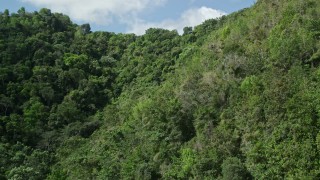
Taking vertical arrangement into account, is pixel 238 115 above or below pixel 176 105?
below

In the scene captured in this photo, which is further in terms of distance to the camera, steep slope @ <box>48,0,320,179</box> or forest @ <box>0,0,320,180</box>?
forest @ <box>0,0,320,180</box>

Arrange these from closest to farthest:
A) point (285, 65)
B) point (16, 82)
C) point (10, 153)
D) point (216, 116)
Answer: point (285, 65) → point (216, 116) → point (10, 153) → point (16, 82)

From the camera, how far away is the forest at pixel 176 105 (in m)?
27.7

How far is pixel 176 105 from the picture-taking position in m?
36.2

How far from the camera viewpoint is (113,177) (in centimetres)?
3609

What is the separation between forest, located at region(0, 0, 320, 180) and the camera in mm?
27656

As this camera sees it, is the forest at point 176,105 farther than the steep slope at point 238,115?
Yes

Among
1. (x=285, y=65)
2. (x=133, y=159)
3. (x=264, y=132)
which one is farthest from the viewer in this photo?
(x=133, y=159)

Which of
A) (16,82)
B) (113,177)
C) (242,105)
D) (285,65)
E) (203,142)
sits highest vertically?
(16,82)

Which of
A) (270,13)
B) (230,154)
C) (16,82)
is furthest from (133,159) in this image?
(16,82)

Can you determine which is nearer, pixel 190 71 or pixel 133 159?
pixel 133 159

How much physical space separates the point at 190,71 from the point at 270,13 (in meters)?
8.76

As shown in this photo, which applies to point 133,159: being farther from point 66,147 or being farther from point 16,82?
point 16,82

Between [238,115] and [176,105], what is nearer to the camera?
[238,115]
